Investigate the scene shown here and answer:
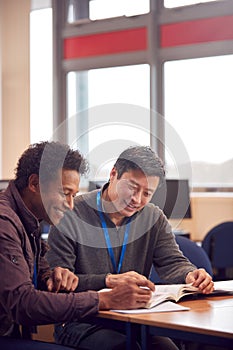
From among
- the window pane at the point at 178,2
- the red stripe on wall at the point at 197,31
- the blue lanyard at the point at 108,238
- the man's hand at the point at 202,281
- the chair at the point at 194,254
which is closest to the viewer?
the man's hand at the point at 202,281

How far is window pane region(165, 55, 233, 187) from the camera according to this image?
7379mm

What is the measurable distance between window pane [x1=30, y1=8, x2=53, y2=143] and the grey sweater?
575 cm

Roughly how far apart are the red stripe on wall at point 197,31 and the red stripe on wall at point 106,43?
0.28 metres

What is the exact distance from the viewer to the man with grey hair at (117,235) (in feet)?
8.95

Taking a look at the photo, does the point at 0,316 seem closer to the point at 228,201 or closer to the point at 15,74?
the point at 228,201

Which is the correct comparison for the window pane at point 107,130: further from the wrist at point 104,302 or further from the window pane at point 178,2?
Answer: the window pane at point 178,2

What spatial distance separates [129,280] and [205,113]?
529 centimetres

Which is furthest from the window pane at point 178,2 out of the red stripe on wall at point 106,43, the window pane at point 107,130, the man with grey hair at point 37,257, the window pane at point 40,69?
the man with grey hair at point 37,257

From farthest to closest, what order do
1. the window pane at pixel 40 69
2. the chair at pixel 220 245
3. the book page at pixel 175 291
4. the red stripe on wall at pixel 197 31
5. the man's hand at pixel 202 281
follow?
Result: the window pane at pixel 40 69
the red stripe on wall at pixel 197 31
the chair at pixel 220 245
the man's hand at pixel 202 281
the book page at pixel 175 291

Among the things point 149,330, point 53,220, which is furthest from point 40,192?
point 149,330

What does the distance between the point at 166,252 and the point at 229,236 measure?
2.59 meters

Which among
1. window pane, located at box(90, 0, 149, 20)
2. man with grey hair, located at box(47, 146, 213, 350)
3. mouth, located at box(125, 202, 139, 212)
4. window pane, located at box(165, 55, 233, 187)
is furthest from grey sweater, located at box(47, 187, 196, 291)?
window pane, located at box(90, 0, 149, 20)

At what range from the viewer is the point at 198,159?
7.62 meters

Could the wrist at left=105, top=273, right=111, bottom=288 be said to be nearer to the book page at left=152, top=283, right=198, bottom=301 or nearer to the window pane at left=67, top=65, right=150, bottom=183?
the book page at left=152, top=283, right=198, bottom=301
